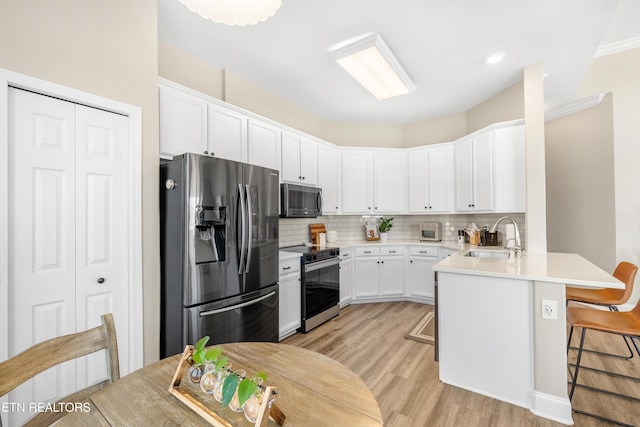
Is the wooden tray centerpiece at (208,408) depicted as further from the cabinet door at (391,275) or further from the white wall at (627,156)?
the white wall at (627,156)

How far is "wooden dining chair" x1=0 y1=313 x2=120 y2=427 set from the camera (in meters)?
0.89

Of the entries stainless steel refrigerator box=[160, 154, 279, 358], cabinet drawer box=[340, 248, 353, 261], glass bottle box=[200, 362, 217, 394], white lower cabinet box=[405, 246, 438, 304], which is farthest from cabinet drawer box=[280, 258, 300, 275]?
glass bottle box=[200, 362, 217, 394]

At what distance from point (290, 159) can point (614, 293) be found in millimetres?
3481

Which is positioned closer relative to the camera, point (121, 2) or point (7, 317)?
point (7, 317)

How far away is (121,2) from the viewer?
1.98 metres

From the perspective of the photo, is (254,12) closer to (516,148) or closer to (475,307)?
(475,307)

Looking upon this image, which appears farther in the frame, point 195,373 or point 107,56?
point 107,56

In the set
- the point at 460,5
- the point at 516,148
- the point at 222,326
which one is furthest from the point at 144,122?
the point at 516,148

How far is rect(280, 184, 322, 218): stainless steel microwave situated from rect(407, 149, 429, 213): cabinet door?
1.65m

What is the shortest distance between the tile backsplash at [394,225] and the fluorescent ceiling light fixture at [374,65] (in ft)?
6.81

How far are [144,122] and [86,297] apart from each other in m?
1.24

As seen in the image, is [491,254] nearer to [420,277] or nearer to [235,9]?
[420,277]

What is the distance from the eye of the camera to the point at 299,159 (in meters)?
3.87

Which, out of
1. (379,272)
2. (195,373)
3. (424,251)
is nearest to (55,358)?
(195,373)
